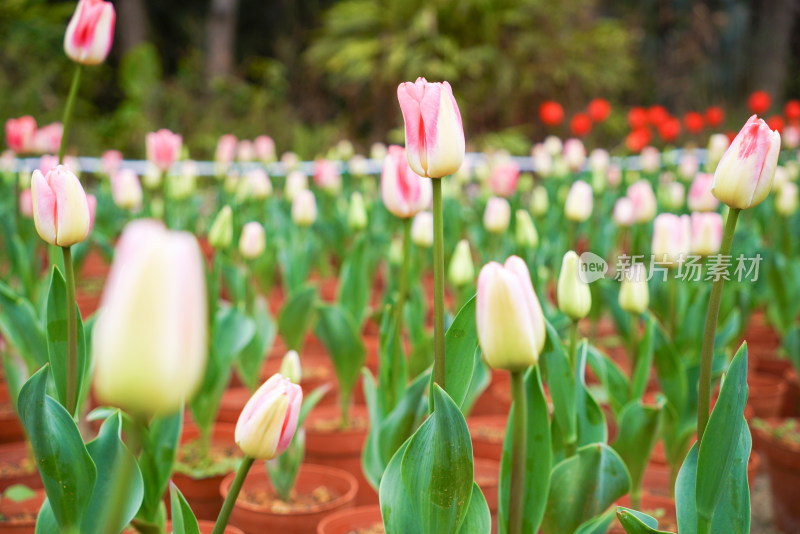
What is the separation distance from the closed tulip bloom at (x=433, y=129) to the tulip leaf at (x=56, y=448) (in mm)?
478

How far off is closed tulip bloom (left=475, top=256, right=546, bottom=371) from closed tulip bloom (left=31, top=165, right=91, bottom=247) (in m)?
0.54

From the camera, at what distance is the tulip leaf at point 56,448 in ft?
3.07

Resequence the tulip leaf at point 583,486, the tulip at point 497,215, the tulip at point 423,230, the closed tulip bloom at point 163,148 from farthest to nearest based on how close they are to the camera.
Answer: the closed tulip bloom at point 163,148
the tulip at point 497,215
the tulip at point 423,230
the tulip leaf at point 583,486

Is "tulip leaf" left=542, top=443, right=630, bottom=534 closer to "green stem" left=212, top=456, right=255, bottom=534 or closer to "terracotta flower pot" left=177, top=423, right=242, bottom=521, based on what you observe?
"green stem" left=212, top=456, right=255, bottom=534

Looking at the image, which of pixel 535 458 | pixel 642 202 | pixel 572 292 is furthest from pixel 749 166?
pixel 642 202

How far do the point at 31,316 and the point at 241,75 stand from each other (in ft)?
36.8

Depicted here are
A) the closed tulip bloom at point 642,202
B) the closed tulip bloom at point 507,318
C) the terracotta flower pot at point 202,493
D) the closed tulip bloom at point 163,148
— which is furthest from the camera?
the closed tulip bloom at point 163,148

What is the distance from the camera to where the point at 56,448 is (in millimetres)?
946

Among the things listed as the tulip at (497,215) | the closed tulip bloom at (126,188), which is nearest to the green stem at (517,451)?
the tulip at (497,215)

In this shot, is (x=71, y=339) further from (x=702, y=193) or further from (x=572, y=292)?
(x=702, y=193)

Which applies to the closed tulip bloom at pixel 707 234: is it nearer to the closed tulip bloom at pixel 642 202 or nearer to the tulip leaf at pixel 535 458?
the tulip leaf at pixel 535 458

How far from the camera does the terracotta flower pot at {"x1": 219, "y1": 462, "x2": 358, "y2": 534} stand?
1.48 m

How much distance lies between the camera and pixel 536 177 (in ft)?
22.4

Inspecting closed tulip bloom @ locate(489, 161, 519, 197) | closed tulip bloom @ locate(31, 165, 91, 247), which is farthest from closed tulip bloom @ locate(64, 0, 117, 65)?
closed tulip bloom @ locate(489, 161, 519, 197)
